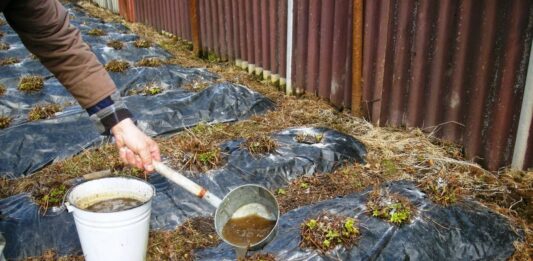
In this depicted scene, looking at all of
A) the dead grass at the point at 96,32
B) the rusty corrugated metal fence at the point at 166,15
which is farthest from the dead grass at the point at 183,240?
the dead grass at the point at 96,32

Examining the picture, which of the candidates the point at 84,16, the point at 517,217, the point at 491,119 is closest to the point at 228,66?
the point at 491,119

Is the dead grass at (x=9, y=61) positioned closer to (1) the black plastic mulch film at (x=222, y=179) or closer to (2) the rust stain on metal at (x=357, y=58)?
(1) the black plastic mulch film at (x=222, y=179)

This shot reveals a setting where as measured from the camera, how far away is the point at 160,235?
334 centimetres

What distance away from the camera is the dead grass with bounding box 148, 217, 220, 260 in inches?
125

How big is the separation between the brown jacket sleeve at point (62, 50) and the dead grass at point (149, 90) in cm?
368

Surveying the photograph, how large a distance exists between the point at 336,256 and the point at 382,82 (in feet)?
8.49

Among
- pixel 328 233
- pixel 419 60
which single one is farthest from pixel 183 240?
pixel 419 60

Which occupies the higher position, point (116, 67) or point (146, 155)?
point (146, 155)

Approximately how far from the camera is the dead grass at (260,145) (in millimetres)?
4297

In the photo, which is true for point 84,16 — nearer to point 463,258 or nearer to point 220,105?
point 220,105

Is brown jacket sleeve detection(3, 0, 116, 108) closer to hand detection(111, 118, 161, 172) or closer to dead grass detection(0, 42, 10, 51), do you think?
hand detection(111, 118, 161, 172)

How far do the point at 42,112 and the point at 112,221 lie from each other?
353cm

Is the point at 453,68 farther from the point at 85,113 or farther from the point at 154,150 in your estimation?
the point at 85,113

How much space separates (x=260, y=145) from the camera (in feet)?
14.2
